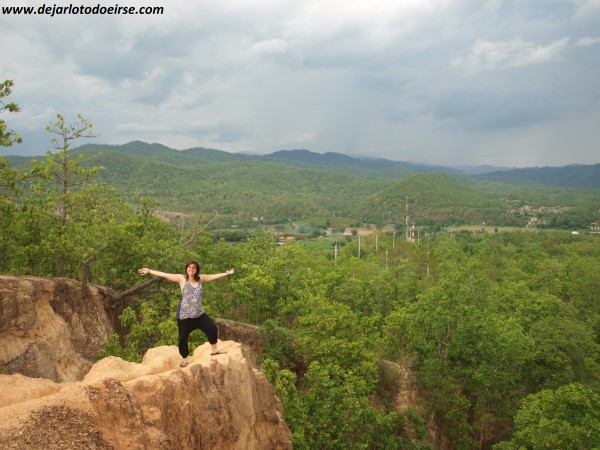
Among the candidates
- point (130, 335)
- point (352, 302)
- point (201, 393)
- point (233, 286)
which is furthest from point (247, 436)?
point (352, 302)

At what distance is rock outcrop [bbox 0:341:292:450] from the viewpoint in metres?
8.16

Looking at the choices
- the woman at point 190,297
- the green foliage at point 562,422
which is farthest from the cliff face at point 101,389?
the green foliage at point 562,422

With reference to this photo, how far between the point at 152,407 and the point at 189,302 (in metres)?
2.58

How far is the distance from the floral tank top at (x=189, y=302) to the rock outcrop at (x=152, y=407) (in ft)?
5.62

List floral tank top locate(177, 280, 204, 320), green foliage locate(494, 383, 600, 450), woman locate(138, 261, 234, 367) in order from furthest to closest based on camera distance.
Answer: green foliage locate(494, 383, 600, 450) → floral tank top locate(177, 280, 204, 320) → woman locate(138, 261, 234, 367)

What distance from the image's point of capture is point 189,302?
1121 cm

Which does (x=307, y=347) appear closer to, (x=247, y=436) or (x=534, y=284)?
(x=247, y=436)

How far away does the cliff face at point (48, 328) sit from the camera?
15.4 metres

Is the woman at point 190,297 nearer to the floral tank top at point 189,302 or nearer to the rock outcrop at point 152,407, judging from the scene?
the floral tank top at point 189,302

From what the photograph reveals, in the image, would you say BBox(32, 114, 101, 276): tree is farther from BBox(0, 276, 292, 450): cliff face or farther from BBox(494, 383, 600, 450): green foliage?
BBox(494, 383, 600, 450): green foliage

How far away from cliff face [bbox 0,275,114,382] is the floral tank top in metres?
7.95

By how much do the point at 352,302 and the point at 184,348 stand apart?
2518cm

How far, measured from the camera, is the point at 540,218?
189375 mm

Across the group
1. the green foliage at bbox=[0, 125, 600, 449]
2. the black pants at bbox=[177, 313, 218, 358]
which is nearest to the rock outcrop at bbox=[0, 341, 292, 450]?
the black pants at bbox=[177, 313, 218, 358]
